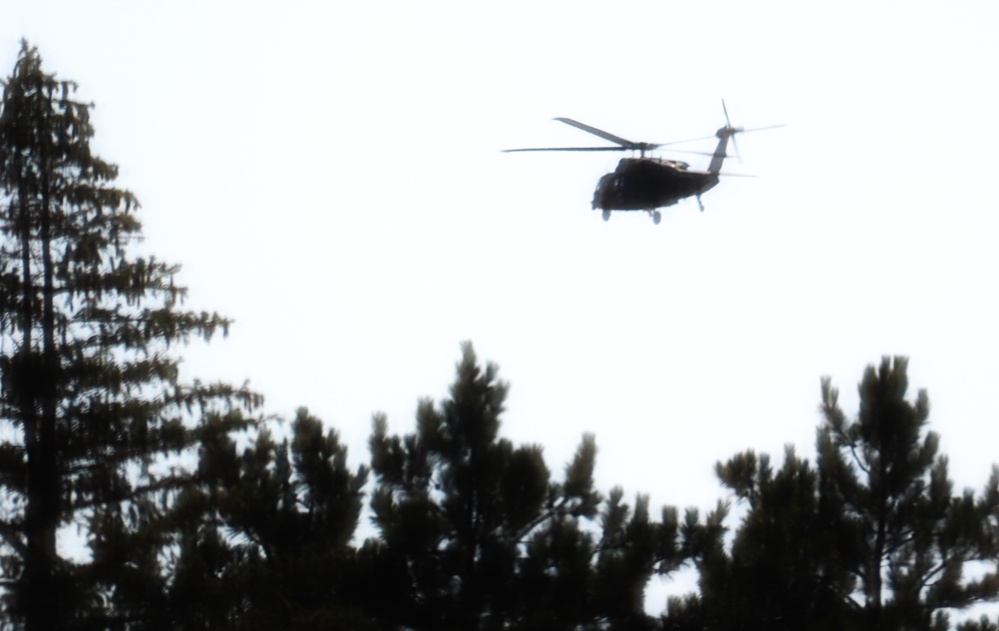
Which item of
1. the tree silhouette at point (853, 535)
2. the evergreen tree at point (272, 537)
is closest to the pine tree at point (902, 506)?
the tree silhouette at point (853, 535)

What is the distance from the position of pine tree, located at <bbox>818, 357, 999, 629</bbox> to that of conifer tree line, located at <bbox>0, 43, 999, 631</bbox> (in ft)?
0.07

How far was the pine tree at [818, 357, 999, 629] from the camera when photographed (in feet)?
50.5

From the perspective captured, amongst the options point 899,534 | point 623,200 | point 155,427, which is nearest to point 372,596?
point 155,427

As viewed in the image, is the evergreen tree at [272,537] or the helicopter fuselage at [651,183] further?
the helicopter fuselage at [651,183]

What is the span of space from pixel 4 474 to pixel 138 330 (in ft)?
6.18

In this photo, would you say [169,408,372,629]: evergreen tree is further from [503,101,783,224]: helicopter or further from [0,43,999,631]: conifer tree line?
[503,101,783,224]: helicopter

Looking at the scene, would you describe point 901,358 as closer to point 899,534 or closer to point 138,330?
point 899,534

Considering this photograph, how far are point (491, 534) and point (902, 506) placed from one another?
4.14m

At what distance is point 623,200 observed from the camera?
75.5 feet

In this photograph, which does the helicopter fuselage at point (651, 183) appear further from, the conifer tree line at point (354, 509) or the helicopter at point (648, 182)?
the conifer tree line at point (354, 509)

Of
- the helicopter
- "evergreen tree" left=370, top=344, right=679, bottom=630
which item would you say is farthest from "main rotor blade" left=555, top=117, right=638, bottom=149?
"evergreen tree" left=370, top=344, right=679, bottom=630

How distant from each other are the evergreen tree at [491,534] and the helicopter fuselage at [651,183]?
651 cm

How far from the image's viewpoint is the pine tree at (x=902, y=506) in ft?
50.5

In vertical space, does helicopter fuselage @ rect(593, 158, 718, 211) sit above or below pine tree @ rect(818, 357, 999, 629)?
above
